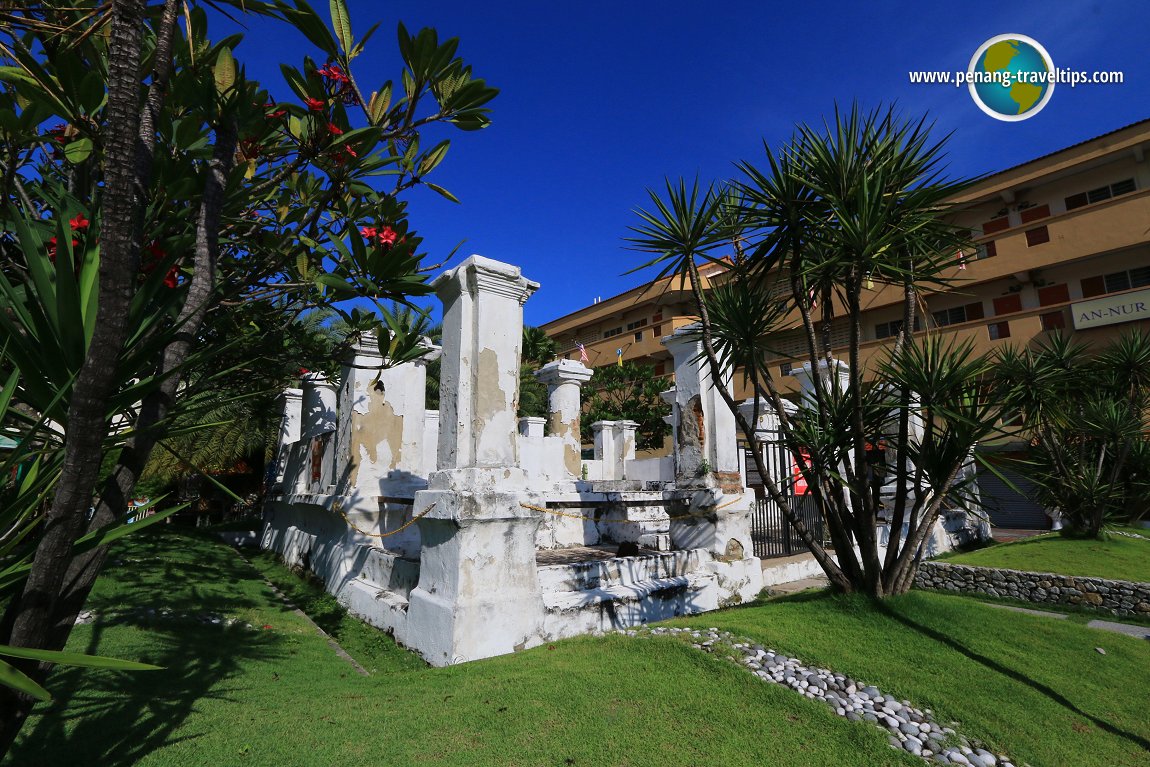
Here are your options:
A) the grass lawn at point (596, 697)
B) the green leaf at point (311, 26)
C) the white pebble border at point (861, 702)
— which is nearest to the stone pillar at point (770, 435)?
the grass lawn at point (596, 697)

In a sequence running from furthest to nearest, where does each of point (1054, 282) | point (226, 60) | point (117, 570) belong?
point (1054, 282) → point (117, 570) → point (226, 60)

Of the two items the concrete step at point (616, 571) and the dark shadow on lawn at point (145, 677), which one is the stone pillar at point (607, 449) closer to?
the concrete step at point (616, 571)

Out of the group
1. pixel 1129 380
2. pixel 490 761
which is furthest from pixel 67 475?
pixel 1129 380

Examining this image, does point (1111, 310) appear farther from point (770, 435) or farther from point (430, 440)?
→ point (430, 440)

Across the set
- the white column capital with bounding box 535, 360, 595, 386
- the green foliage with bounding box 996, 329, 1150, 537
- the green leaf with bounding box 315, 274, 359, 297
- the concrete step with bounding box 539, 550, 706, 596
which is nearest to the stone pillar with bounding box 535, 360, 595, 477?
the white column capital with bounding box 535, 360, 595, 386

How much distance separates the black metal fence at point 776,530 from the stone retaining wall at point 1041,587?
5.58 feet

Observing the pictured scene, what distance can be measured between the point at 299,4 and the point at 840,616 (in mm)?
5653

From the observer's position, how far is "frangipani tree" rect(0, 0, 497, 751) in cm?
→ 152

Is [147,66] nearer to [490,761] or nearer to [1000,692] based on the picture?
[490,761]

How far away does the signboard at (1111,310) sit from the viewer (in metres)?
17.3

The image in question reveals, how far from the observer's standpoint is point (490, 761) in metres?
2.73

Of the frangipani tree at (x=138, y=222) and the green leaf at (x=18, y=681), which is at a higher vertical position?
the frangipani tree at (x=138, y=222)

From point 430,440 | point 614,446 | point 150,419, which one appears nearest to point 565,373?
point 430,440

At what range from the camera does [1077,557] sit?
880 centimetres
